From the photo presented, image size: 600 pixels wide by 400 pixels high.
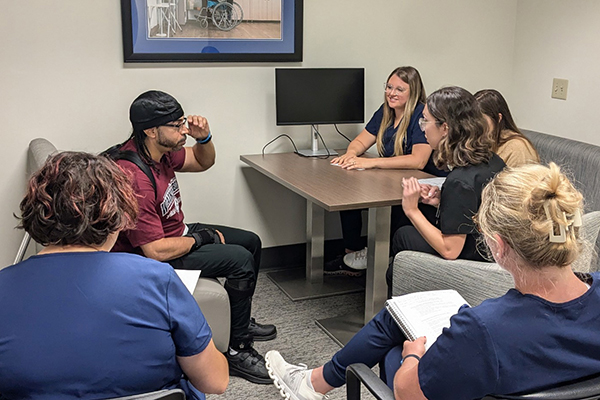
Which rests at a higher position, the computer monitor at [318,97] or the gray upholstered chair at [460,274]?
the computer monitor at [318,97]

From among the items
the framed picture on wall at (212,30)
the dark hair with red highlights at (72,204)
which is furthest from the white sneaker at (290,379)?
the framed picture on wall at (212,30)

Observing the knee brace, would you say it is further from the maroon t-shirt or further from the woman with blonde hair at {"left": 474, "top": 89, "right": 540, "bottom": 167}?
the woman with blonde hair at {"left": 474, "top": 89, "right": 540, "bottom": 167}

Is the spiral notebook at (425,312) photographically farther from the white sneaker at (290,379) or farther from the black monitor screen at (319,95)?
the black monitor screen at (319,95)

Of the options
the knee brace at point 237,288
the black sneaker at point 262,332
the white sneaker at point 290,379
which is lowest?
the black sneaker at point 262,332

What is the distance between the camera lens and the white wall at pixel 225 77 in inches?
118

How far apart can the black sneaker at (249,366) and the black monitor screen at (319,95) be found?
134cm

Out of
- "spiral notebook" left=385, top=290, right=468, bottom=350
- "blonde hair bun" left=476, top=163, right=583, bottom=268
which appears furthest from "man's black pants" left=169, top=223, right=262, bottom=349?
"blonde hair bun" left=476, top=163, right=583, bottom=268

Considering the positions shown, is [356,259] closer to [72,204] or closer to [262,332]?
[262,332]

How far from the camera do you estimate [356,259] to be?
345 centimetres

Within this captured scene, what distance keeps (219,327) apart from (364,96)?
1837mm

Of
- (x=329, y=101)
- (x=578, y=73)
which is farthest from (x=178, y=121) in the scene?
(x=578, y=73)

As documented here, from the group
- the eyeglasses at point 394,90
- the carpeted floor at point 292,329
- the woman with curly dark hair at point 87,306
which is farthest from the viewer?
the eyeglasses at point 394,90

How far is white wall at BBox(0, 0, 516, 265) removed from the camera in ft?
9.81

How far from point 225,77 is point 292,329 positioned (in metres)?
1.41
